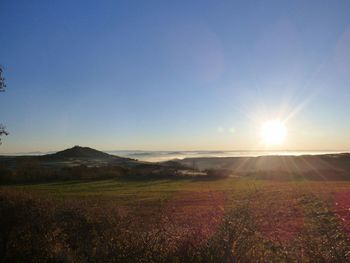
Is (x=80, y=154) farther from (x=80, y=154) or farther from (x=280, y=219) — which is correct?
(x=280, y=219)

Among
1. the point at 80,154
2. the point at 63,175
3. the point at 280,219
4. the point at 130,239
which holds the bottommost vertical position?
the point at 280,219

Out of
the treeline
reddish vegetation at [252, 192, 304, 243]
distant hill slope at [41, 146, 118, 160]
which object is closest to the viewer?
reddish vegetation at [252, 192, 304, 243]

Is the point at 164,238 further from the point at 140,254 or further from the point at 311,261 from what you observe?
the point at 311,261

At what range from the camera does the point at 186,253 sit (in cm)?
676

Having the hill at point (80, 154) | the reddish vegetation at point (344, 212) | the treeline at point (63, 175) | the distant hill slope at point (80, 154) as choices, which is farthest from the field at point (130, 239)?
the distant hill slope at point (80, 154)

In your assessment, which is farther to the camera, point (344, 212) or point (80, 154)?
point (80, 154)

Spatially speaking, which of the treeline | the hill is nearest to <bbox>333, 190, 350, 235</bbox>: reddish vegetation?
the treeline

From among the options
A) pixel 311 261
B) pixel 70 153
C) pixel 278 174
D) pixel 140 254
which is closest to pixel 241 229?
pixel 311 261

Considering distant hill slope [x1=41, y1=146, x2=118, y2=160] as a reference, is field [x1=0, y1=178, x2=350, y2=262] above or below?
below

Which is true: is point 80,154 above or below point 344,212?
above

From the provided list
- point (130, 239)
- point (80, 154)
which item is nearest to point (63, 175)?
point (130, 239)

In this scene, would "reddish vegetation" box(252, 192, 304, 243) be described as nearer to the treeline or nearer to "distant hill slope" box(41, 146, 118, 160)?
the treeline

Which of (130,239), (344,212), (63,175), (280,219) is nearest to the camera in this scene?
(130,239)

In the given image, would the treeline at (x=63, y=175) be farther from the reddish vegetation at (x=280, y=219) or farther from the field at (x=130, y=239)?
the field at (x=130, y=239)
